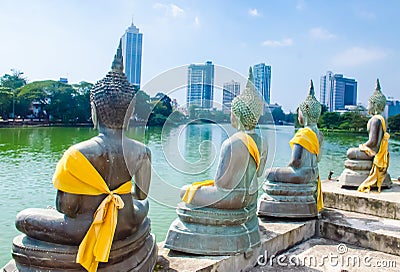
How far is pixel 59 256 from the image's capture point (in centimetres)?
234

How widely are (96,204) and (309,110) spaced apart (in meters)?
3.36

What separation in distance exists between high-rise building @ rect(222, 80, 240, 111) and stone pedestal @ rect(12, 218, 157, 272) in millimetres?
1450

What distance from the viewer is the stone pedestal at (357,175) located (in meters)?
6.64

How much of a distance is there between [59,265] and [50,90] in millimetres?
52837

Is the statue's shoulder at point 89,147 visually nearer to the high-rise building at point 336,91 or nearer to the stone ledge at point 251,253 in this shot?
the stone ledge at point 251,253

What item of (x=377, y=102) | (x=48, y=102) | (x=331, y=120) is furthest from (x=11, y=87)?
(x=377, y=102)

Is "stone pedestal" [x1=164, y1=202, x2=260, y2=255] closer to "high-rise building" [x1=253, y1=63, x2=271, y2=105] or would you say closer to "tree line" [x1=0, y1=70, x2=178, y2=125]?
"high-rise building" [x1=253, y1=63, x2=271, y2=105]

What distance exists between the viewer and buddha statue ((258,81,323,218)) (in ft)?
15.7

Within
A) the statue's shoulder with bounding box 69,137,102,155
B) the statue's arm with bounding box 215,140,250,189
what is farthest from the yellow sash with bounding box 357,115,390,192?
the statue's shoulder with bounding box 69,137,102,155

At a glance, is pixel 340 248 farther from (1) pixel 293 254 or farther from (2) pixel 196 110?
(2) pixel 196 110

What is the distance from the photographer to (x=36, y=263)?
2359 mm

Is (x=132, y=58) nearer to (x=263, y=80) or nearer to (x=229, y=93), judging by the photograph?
(x=229, y=93)

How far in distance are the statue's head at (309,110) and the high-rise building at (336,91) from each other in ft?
189

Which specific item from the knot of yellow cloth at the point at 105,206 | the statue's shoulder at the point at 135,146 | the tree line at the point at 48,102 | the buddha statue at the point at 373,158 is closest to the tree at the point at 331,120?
the tree line at the point at 48,102
